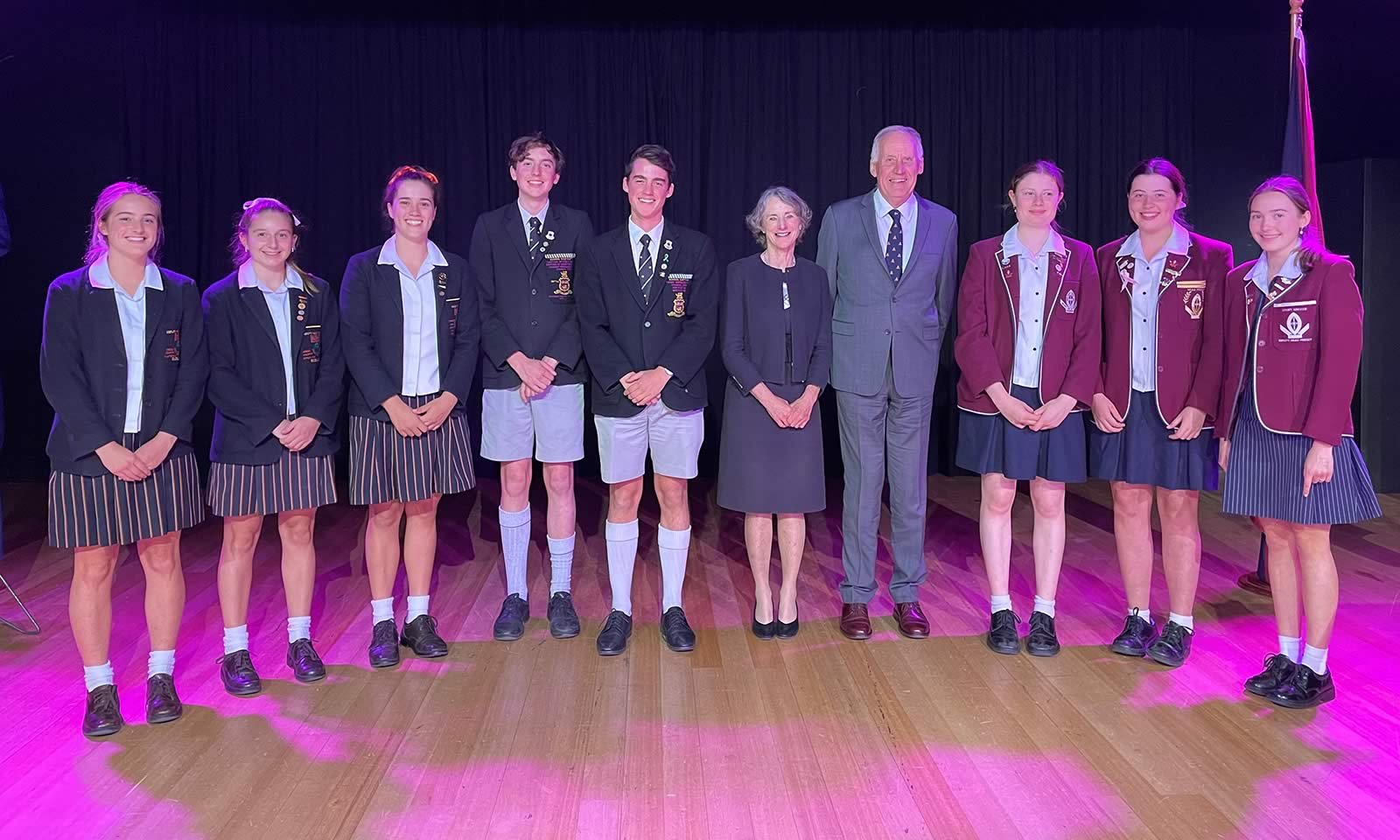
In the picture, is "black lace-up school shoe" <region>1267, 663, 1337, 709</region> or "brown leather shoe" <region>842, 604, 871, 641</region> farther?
"brown leather shoe" <region>842, 604, 871, 641</region>

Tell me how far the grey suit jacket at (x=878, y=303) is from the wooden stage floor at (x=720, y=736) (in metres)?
0.92

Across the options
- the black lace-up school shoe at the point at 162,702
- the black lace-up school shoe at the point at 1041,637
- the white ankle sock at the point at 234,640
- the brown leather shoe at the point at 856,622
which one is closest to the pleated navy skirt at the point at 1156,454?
the black lace-up school shoe at the point at 1041,637

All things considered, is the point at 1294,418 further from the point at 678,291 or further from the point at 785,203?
the point at 678,291

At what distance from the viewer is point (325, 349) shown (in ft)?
9.86

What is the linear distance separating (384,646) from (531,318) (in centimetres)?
117

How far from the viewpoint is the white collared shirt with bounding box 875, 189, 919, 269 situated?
10.9ft

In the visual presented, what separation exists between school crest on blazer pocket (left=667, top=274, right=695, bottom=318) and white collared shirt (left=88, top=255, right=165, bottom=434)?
151 cm

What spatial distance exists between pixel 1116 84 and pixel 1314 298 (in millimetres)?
4728

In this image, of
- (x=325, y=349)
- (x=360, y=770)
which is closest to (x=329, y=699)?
(x=360, y=770)

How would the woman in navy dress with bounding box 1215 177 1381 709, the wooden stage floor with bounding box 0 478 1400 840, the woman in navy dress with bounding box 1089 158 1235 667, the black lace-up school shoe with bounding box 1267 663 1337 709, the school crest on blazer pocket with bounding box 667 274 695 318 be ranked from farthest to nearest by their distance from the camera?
the school crest on blazer pocket with bounding box 667 274 695 318
the woman in navy dress with bounding box 1089 158 1235 667
the black lace-up school shoe with bounding box 1267 663 1337 709
the woman in navy dress with bounding box 1215 177 1381 709
the wooden stage floor with bounding box 0 478 1400 840

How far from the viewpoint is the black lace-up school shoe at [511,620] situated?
3406mm

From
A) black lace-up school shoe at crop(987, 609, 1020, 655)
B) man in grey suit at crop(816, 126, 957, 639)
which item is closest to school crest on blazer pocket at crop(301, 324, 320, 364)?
man in grey suit at crop(816, 126, 957, 639)

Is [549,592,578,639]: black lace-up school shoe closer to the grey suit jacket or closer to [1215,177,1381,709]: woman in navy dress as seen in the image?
the grey suit jacket

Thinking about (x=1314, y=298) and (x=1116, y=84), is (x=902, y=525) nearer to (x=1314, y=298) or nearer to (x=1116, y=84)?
(x=1314, y=298)
